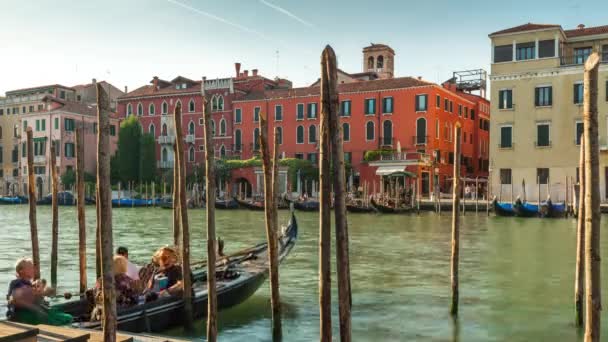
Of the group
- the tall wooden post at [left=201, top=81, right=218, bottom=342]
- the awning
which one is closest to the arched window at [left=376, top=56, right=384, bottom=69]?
the awning

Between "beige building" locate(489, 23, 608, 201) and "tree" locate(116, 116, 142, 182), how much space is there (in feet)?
68.9

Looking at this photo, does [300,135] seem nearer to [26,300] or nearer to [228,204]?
[228,204]

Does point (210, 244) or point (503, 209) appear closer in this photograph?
point (210, 244)

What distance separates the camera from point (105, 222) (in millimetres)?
4074

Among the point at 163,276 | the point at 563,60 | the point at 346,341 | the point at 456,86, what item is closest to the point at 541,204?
the point at 563,60

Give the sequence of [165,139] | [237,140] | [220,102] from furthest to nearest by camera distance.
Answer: [165,139], [220,102], [237,140]

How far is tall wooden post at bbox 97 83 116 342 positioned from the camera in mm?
3934

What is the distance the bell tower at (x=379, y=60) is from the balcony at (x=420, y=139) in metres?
8.63

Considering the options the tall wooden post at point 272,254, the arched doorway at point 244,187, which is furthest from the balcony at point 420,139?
the tall wooden post at point 272,254

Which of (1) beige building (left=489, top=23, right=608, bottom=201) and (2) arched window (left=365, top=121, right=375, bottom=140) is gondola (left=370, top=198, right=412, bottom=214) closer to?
(1) beige building (left=489, top=23, right=608, bottom=201)

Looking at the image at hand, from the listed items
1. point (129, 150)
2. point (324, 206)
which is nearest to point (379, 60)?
point (129, 150)

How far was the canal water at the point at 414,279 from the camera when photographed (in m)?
6.91

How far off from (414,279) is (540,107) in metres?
18.2

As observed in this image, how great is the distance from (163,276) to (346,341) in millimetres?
3159
